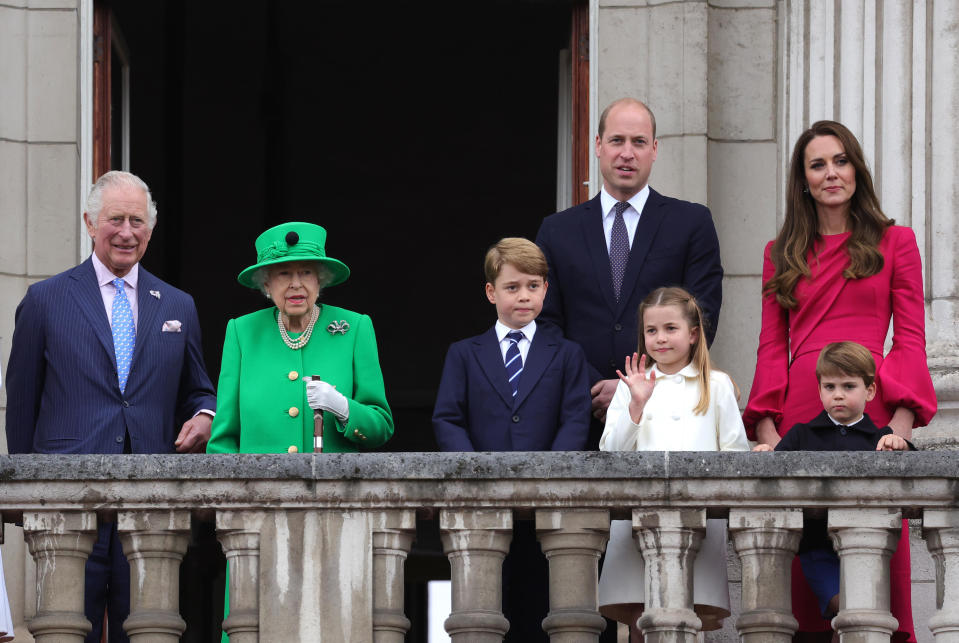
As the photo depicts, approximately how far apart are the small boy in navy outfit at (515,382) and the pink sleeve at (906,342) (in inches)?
38.2

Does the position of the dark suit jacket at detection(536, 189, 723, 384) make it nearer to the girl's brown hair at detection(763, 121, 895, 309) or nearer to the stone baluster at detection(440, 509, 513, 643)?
the girl's brown hair at detection(763, 121, 895, 309)

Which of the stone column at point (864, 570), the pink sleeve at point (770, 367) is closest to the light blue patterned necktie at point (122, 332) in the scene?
the pink sleeve at point (770, 367)

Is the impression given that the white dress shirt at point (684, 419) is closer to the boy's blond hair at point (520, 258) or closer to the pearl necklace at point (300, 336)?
the boy's blond hair at point (520, 258)

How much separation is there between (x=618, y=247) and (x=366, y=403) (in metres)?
1.12

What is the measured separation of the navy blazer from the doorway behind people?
8.03 metres

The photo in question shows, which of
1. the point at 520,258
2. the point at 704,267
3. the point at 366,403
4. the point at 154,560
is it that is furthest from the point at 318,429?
the point at 704,267

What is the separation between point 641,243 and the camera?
23.8ft

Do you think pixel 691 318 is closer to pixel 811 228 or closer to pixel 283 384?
pixel 811 228

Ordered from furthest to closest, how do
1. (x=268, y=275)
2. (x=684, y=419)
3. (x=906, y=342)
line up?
1. (x=268, y=275)
2. (x=906, y=342)
3. (x=684, y=419)

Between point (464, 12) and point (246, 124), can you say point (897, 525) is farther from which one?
point (246, 124)

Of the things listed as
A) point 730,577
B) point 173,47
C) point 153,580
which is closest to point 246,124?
point 173,47

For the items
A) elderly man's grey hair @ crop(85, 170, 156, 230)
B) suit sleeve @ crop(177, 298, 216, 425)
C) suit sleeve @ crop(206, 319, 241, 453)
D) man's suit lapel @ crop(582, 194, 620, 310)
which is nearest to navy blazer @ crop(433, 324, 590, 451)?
man's suit lapel @ crop(582, 194, 620, 310)

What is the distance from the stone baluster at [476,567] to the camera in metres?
5.88

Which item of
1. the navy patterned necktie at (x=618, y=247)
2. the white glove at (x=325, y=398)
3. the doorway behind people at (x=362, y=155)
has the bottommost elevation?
the white glove at (x=325, y=398)
